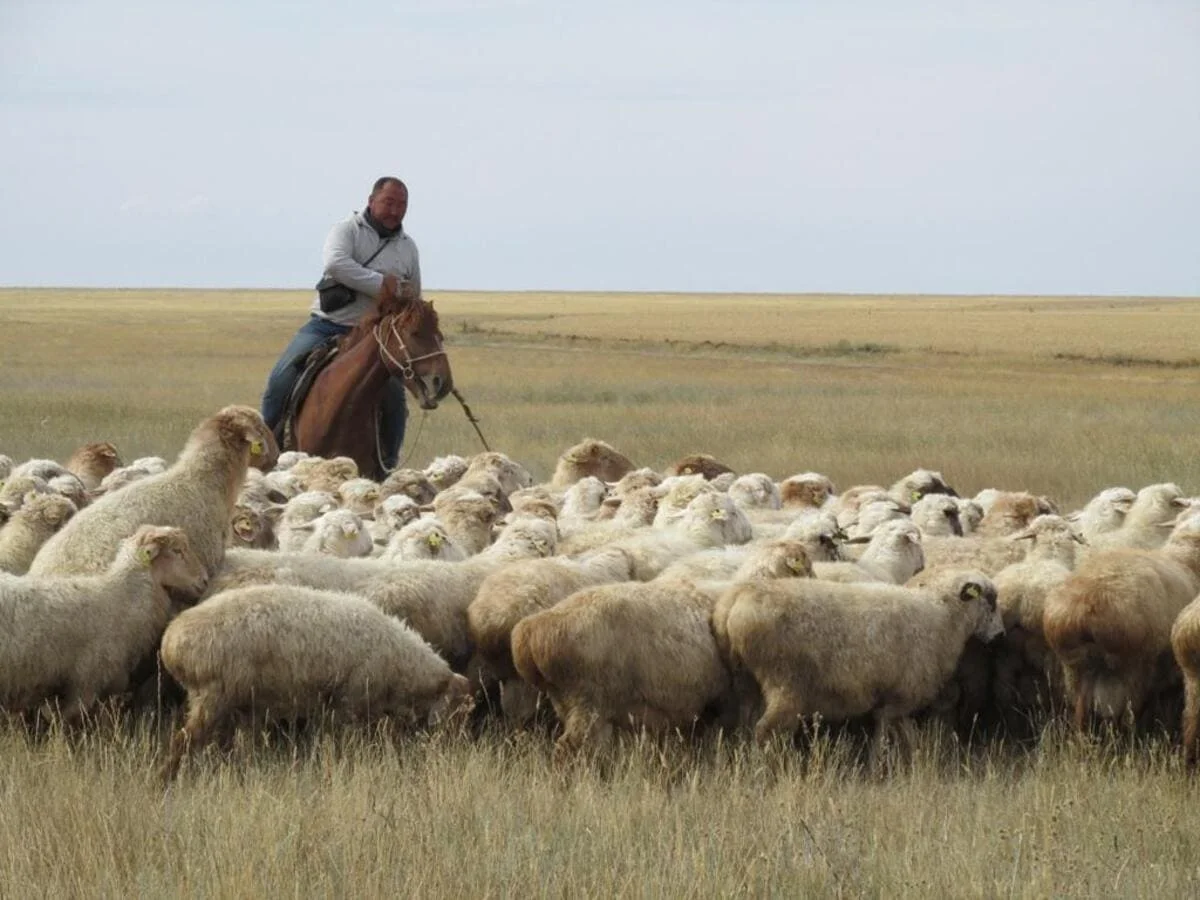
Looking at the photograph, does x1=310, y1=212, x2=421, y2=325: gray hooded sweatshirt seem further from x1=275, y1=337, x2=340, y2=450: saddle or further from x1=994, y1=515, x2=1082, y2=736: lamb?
x1=994, y1=515, x2=1082, y2=736: lamb

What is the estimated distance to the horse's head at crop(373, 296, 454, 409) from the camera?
50.8 feet

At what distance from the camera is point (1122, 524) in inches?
468

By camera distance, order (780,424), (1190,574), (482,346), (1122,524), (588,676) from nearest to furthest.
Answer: (588,676)
(1190,574)
(1122,524)
(780,424)
(482,346)

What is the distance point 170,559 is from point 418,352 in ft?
23.8

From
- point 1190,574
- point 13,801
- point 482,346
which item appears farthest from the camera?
point 482,346

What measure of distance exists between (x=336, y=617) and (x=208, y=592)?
3.36ft

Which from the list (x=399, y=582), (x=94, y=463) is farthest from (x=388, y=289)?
(x=399, y=582)

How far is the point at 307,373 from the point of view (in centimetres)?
1667

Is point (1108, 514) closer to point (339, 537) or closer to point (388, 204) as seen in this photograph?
point (339, 537)

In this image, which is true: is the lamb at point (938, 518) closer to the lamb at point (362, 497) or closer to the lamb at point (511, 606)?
the lamb at point (511, 606)

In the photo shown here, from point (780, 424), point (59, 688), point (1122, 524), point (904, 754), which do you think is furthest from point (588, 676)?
point (780, 424)

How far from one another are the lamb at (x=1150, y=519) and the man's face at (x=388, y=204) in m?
7.94

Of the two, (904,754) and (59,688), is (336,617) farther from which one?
(904,754)

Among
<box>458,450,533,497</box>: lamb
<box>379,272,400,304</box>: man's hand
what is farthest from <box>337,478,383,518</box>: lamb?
<box>379,272,400,304</box>: man's hand
